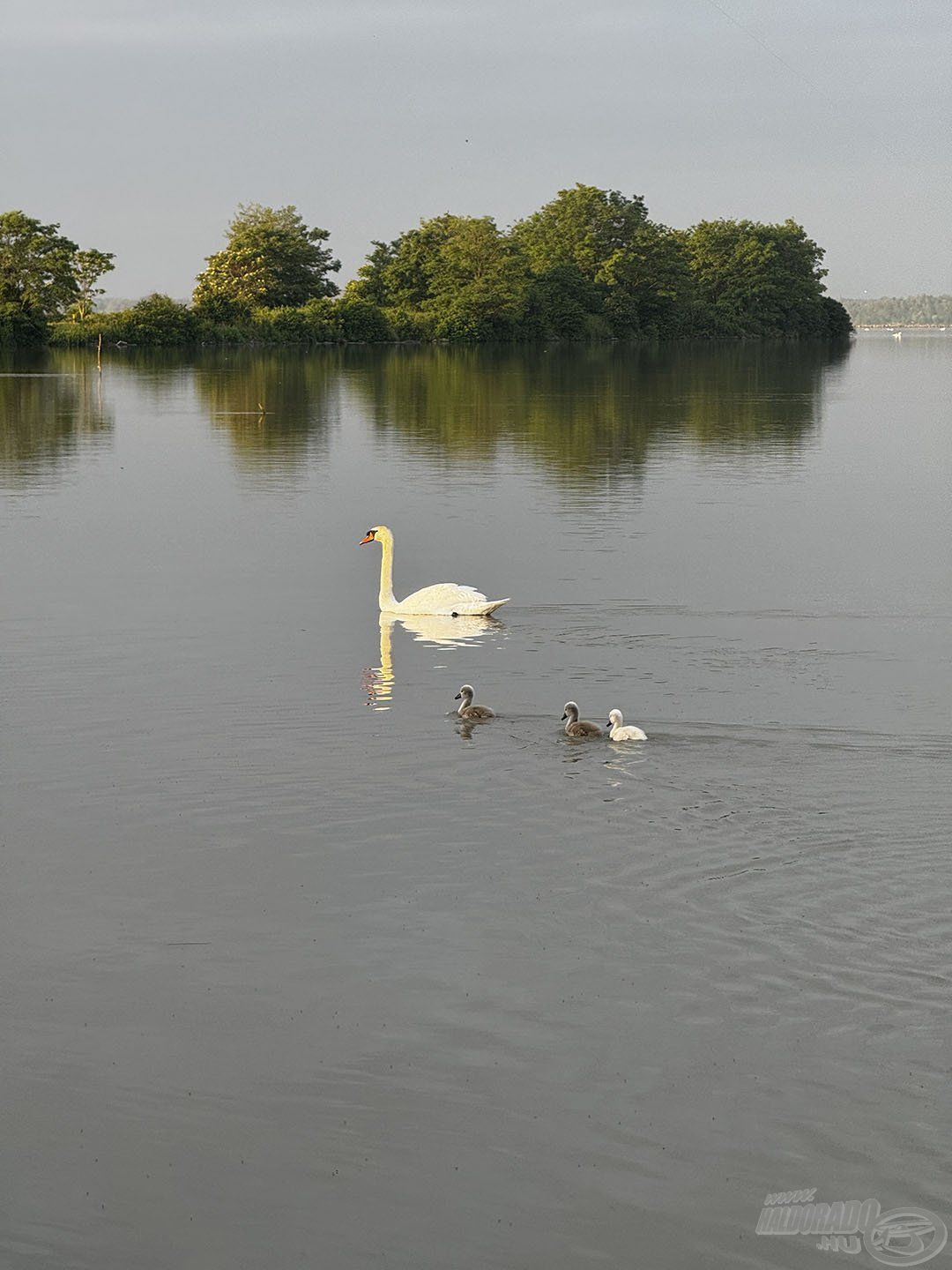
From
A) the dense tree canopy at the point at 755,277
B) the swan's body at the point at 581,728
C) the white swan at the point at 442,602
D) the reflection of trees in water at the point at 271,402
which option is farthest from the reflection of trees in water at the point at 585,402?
the dense tree canopy at the point at 755,277

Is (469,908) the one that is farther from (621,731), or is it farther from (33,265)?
(33,265)

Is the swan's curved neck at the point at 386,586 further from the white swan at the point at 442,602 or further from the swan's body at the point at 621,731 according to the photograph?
the swan's body at the point at 621,731

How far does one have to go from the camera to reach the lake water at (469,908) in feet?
26.3

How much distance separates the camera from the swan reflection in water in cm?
1864

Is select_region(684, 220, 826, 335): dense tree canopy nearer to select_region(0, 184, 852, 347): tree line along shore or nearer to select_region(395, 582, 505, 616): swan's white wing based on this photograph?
select_region(0, 184, 852, 347): tree line along shore

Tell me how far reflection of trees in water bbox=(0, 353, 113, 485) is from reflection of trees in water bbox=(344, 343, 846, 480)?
9.24 meters

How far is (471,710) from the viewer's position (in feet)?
52.2

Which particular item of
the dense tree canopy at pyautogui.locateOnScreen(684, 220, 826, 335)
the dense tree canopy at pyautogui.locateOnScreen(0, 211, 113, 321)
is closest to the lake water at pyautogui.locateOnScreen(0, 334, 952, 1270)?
the dense tree canopy at pyautogui.locateOnScreen(0, 211, 113, 321)

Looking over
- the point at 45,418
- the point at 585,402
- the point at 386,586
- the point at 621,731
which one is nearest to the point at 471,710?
the point at 621,731

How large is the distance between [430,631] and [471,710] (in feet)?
15.9

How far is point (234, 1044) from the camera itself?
9.41m

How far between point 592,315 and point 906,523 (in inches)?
4812

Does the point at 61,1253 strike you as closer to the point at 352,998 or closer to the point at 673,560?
the point at 352,998

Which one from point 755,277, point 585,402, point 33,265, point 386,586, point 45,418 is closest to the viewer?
point 386,586
